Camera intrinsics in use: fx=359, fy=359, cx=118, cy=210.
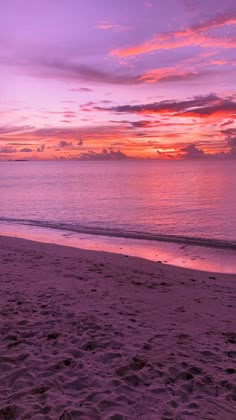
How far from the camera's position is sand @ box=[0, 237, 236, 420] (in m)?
5.43

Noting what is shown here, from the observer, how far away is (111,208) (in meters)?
37.2

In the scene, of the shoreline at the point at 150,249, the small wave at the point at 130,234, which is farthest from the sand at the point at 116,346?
the small wave at the point at 130,234

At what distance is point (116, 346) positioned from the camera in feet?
23.6

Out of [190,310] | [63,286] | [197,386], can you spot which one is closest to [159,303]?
[190,310]

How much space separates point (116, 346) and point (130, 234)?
15.9m

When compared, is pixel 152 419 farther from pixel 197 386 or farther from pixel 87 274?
pixel 87 274

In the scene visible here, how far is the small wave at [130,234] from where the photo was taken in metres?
20.2

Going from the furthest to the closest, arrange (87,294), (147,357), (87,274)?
(87,274) < (87,294) < (147,357)

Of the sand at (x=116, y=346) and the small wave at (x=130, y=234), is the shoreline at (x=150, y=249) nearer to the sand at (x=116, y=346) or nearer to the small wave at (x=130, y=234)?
the small wave at (x=130, y=234)

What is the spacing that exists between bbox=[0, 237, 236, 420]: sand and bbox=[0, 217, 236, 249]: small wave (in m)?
7.43

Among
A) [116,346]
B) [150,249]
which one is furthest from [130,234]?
[116,346]

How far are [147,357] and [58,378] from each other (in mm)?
1718

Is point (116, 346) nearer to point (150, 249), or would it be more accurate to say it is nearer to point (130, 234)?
point (150, 249)

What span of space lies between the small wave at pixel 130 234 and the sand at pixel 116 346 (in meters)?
7.43
